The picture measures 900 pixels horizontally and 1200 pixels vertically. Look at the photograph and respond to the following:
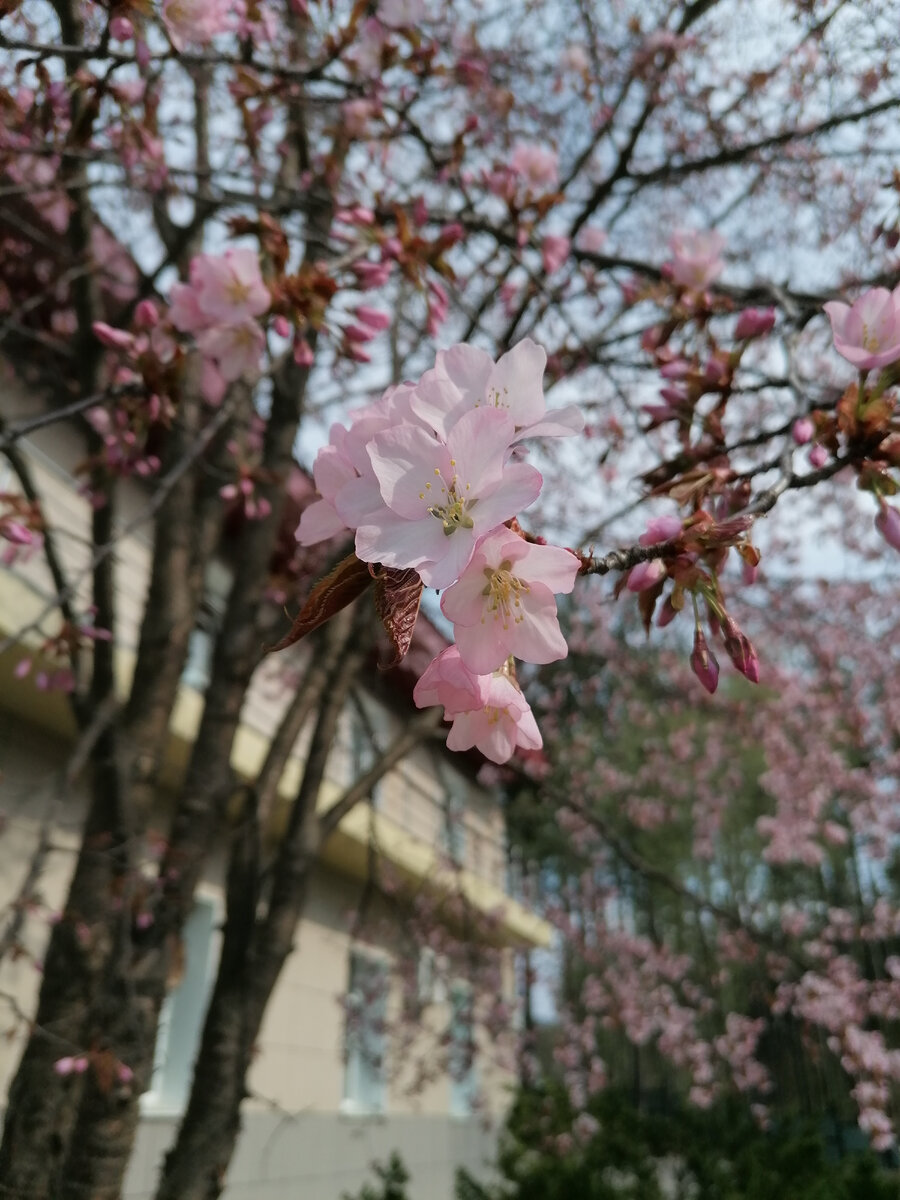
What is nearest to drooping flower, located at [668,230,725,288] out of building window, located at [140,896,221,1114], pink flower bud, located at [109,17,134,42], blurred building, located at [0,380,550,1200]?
pink flower bud, located at [109,17,134,42]

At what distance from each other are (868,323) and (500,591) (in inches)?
24.5

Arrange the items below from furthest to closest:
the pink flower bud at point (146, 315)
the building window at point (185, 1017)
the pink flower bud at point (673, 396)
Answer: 1. the building window at point (185, 1017)
2. the pink flower bud at point (146, 315)
3. the pink flower bud at point (673, 396)

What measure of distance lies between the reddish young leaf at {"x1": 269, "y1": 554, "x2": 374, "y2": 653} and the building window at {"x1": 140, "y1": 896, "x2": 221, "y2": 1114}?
13.7 feet

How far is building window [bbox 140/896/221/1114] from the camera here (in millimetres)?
4576

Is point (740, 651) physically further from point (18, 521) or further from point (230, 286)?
point (18, 521)

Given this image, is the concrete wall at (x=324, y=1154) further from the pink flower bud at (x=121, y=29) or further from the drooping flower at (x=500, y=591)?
the pink flower bud at (x=121, y=29)

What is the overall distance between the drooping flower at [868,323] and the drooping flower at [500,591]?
0.53m

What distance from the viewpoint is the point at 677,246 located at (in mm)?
2242

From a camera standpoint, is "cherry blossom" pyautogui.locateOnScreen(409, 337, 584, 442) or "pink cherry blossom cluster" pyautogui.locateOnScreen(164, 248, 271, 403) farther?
"pink cherry blossom cluster" pyautogui.locateOnScreen(164, 248, 271, 403)

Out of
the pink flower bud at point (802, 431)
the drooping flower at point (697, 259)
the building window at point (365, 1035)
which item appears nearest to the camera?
the pink flower bud at point (802, 431)

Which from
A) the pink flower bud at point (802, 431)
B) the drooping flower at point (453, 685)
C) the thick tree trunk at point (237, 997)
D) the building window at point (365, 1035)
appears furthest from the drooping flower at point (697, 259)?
the building window at point (365, 1035)

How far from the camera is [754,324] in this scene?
4.75 feet

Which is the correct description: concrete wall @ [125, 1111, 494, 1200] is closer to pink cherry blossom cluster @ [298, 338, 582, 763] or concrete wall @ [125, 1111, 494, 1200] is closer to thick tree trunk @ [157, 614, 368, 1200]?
thick tree trunk @ [157, 614, 368, 1200]

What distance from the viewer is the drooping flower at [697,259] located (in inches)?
86.8
